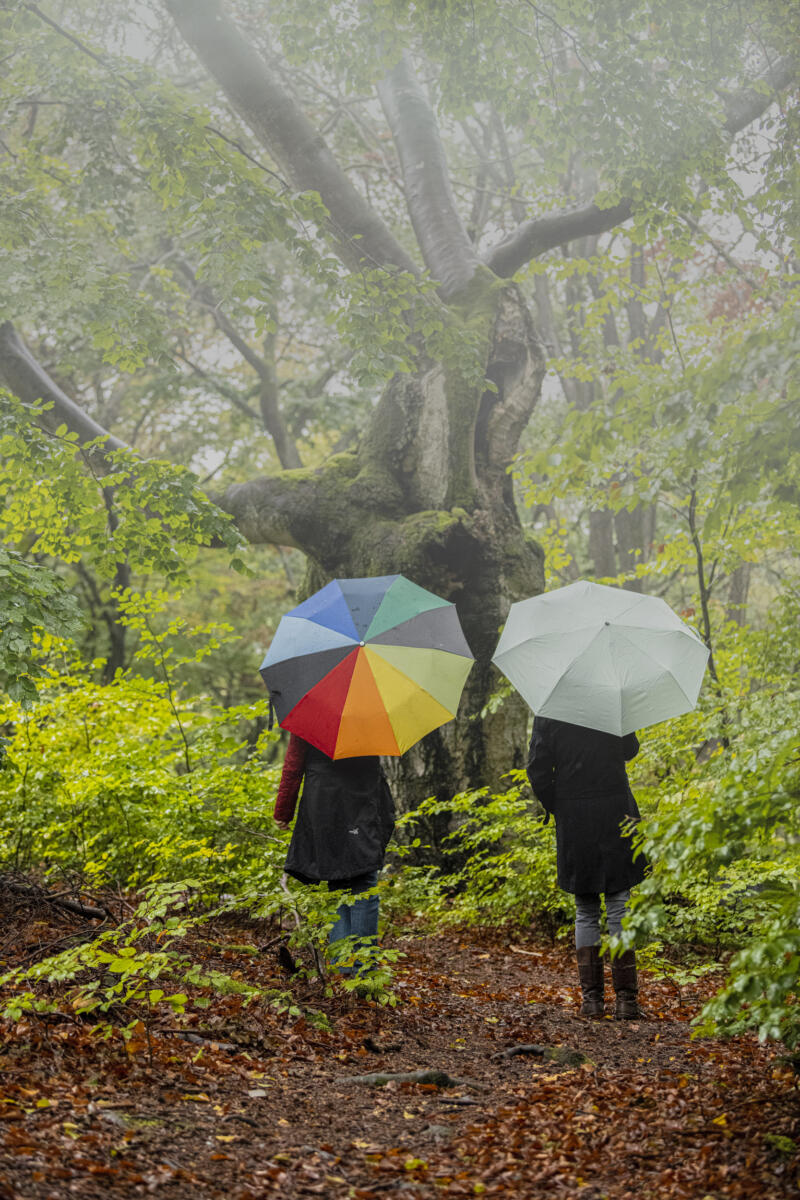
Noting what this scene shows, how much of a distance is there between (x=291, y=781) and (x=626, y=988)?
1973 mm

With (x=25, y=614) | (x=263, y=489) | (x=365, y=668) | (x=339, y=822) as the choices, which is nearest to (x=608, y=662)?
(x=365, y=668)

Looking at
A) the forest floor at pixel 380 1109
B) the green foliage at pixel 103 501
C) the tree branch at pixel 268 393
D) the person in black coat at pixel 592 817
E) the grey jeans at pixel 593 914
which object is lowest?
the forest floor at pixel 380 1109

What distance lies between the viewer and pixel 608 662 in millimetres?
4180

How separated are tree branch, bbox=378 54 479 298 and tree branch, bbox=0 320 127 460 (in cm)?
436

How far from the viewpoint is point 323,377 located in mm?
19531

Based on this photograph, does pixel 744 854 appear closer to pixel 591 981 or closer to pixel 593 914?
pixel 593 914

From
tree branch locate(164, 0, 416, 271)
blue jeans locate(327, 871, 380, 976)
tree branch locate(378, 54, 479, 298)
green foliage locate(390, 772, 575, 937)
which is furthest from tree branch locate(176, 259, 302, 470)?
blue jeans locate(327, 871, 380, 976)

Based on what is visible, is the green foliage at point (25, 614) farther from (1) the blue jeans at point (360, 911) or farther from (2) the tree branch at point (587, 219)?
(2) the tree branch at point (587, 219)

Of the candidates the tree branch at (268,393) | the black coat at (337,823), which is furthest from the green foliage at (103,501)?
the tree branch at (268,393)

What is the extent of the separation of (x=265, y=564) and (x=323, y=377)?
4702mm

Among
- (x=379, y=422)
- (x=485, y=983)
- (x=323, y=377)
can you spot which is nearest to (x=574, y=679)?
(x=485, y=983)

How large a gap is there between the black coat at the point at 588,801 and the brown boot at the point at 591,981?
0.39 m

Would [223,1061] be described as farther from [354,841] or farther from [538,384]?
[538,384]

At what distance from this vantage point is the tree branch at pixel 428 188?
10.1 meters
